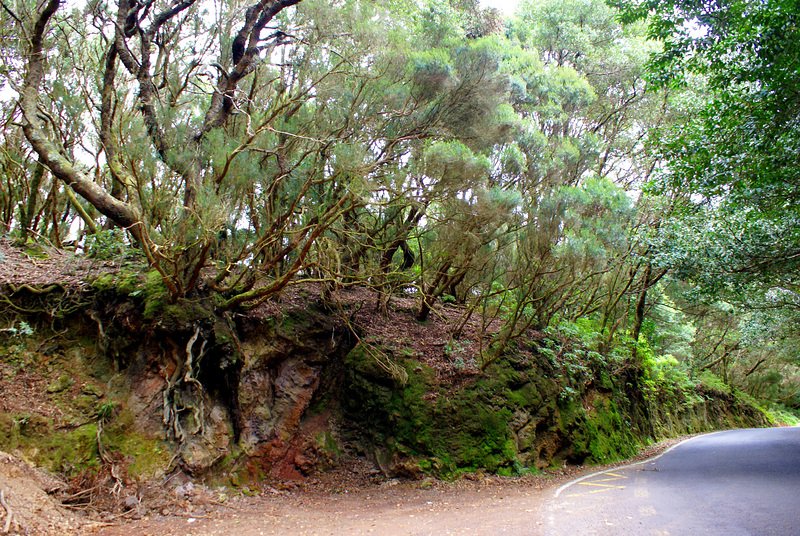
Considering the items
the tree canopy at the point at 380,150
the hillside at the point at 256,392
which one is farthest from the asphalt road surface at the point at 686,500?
the tree canopy at the point at 380,150

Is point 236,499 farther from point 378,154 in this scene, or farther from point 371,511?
point 378,154

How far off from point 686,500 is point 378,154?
24.1 ft

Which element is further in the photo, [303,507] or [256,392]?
[256,392]

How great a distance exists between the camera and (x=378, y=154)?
321 inches

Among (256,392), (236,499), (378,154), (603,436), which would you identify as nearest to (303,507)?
(236,499)

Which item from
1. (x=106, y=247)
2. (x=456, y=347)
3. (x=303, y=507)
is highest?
(x=106, y=247)

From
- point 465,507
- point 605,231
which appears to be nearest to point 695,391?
point 605,231

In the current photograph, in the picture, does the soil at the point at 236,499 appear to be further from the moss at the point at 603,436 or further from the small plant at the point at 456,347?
the moss at the point at 603,436

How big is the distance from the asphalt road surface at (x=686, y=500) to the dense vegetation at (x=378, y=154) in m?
2.94

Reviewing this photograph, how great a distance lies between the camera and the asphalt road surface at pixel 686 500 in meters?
5.01

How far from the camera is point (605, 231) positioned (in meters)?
8.28

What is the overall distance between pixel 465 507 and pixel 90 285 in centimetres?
691

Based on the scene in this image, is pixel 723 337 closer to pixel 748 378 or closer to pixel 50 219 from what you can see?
pixel 748 378

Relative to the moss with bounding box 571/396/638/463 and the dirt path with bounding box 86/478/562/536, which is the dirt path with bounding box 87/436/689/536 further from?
the moss with bounding box 571/396/638/463
